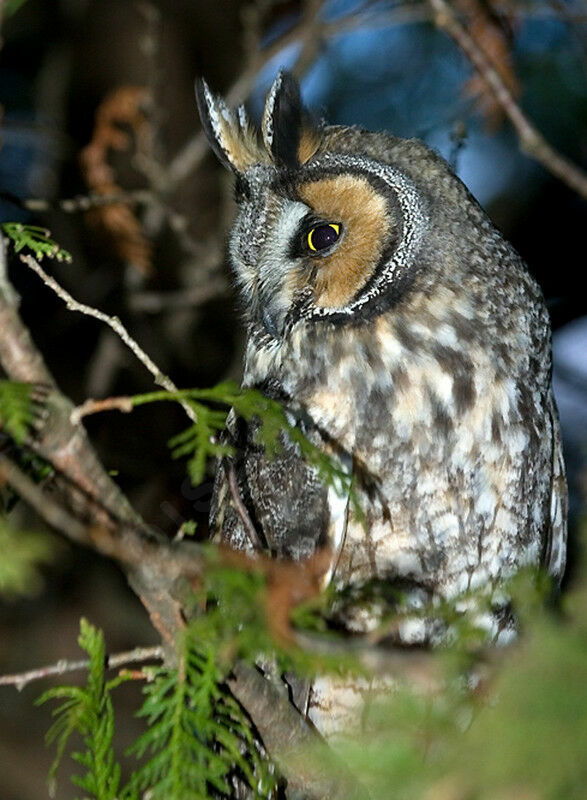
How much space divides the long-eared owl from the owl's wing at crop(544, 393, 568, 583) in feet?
0.34

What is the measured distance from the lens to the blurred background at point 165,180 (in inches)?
110

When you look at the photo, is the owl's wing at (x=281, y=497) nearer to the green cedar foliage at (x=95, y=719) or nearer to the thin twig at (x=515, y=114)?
the green cedar foliage at (x=95, y=719)

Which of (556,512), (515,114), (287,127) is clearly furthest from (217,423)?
(515,114)

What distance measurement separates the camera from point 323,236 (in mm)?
1822

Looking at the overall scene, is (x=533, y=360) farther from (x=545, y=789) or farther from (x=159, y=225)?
(x=159, y=225)

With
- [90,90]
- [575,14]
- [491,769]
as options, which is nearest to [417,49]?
[575,14]

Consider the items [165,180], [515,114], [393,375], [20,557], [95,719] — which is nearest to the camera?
[20,557]

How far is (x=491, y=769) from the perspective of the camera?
695 millimetres

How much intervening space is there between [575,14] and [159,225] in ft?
4.73

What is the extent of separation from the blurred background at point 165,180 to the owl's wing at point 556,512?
1.09 ft

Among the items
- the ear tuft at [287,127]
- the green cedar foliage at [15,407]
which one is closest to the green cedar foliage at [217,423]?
the green cedar foliage at [15,407]

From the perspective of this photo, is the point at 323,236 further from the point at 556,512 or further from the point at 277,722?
the point at 277,722

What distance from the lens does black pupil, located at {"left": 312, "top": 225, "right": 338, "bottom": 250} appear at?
182 centimetres

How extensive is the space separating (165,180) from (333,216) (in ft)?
3.45
